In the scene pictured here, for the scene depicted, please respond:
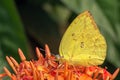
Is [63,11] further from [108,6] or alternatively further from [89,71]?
[89,71]

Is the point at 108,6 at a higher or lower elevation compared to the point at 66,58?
higher

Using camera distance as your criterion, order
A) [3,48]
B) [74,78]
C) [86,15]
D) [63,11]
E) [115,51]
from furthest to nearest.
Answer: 1. [63,11]
2. [115,51]
3. [3,48]
4. [86,15]
5. [74,78]

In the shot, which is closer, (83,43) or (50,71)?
(50,71)

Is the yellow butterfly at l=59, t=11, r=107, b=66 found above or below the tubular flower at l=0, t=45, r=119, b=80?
above

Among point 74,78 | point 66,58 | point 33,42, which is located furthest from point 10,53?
point 33,42
